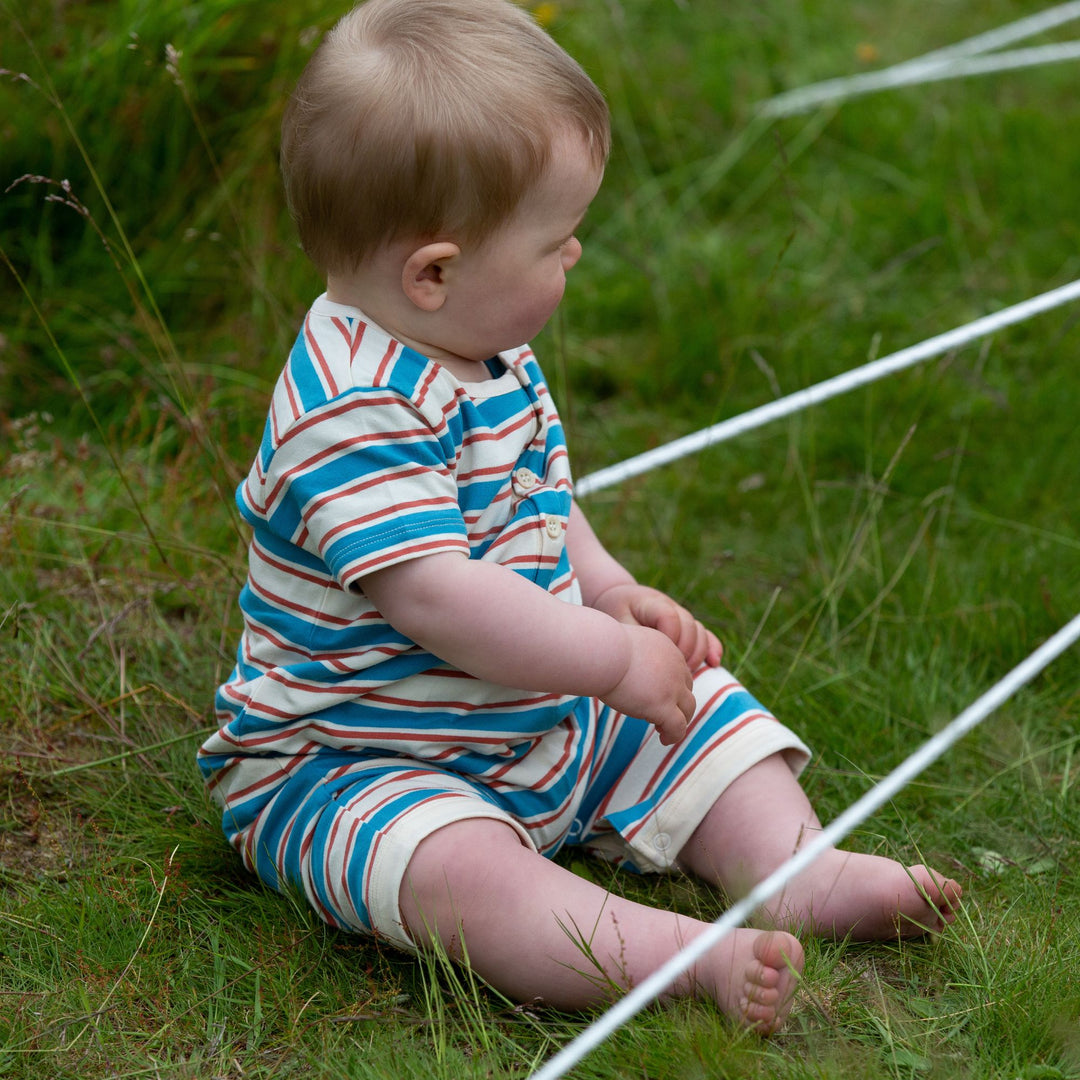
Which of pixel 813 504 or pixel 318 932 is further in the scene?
pixel 813 504

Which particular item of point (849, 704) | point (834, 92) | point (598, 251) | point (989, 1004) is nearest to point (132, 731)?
point (849, 704)

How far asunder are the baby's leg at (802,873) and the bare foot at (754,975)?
112 mm

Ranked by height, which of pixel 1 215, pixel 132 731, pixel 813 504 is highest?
pixel 1 215

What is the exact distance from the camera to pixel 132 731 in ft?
6.07

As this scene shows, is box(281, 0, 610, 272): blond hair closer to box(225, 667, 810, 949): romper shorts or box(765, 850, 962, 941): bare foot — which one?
box(225, 667, 810, 949): romper shorts

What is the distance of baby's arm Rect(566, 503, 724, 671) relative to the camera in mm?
1672

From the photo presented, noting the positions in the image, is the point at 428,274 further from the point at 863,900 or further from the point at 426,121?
the point at 863,900

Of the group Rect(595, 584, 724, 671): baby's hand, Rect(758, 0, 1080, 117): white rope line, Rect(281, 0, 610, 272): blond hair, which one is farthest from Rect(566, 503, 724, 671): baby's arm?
Rect(758, 0, 1080, 117): white rope line

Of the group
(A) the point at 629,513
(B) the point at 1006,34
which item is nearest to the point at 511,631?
(A) the point at 629,513

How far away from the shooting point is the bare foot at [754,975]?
131 cm

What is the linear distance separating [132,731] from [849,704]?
0.98 metres

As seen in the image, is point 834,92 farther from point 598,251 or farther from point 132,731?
point 132,731

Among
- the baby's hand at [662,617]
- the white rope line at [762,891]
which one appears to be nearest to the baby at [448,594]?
the baby's hand at [662,617]

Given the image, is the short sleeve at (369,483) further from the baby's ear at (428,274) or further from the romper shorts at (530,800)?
the romper shorts at (530,800)
